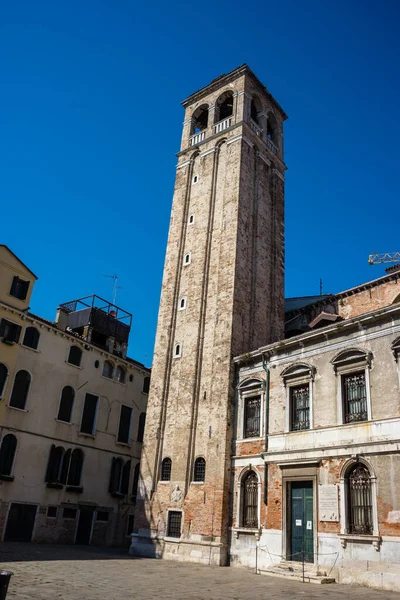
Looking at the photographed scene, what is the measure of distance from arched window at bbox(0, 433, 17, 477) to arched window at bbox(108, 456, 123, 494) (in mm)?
6536

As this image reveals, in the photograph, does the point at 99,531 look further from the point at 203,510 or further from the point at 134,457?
Result: the point at 203,510

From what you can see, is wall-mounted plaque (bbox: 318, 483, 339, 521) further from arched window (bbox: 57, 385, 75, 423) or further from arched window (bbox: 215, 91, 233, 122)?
arched window (bbox: 215, 91, 233, 122)

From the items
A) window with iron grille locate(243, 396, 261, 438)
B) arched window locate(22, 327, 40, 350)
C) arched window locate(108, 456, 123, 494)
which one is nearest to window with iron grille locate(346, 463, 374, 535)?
window with iron grille locate(243, 396, 261, 438)

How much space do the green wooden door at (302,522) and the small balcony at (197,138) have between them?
20914mm

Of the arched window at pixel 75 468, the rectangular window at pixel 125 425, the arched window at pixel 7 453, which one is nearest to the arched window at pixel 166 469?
the arched window at pixel 75 468

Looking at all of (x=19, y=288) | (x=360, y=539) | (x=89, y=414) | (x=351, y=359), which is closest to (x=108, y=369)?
(x=89, y=414)

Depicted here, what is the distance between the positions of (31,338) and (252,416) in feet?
37.3

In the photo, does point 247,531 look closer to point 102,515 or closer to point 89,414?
point 102,515

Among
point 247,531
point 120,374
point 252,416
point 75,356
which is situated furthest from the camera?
point 120,374

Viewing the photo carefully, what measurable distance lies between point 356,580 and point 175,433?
10.3 meters

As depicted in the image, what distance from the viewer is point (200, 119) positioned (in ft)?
113

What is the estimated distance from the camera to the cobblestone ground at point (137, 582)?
1142 centimetres

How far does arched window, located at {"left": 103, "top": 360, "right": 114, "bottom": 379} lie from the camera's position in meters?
29.1

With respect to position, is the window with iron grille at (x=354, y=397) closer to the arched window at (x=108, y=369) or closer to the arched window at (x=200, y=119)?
the arched window at (x=108, y=369)
